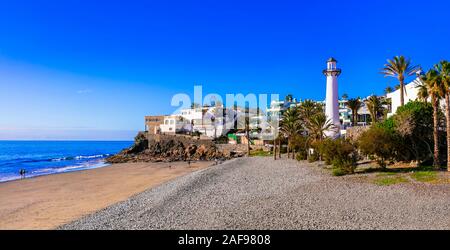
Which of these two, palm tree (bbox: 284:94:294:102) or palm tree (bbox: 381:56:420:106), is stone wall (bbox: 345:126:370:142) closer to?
palm tree (bbox: 381:56:420:106)

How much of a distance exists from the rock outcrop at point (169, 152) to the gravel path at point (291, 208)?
148ft

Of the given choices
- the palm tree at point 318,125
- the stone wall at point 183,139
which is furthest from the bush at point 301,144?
the stone wall at point 183,139

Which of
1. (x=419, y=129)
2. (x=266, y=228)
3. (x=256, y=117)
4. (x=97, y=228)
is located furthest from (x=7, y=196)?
(x=256, y=117)

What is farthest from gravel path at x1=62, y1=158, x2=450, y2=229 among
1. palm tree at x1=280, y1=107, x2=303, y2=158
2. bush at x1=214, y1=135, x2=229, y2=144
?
bush at x1=214, y1=135, x2=229, y2=144

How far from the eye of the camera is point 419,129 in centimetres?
2884

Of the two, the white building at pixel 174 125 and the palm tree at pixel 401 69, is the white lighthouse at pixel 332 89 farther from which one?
the white building at pixel 174 125

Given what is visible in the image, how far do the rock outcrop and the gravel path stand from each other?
1775 inches

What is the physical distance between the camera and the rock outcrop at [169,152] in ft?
231

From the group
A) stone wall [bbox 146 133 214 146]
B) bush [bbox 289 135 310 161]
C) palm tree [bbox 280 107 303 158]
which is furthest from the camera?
stone wall [bbox 146 133 214 146]

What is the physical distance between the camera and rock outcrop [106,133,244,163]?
231ft

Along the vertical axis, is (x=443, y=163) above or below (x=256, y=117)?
below

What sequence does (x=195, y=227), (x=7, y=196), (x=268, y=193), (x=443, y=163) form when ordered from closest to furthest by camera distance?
(x=195, y=227), (x=268, y=193), (x=443, y=163), (x=7, y=196)

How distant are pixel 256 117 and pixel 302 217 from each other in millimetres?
90167
